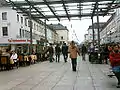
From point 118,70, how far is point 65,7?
15.6 meters

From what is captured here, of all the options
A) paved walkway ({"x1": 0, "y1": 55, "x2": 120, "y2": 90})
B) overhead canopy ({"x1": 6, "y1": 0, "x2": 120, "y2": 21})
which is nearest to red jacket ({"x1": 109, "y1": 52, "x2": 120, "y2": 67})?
paved walkway ({"x1": 0, "y1": 55, "x2": 120, "y2": 90})

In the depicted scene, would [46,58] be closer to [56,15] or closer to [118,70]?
[56,15]

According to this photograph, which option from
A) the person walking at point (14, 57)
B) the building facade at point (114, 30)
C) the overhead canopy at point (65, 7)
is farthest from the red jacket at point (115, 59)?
the building facade at point (114, 30)

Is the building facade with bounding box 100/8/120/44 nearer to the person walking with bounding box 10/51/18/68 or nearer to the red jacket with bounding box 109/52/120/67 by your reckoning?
the person walking with bounding box 10/51/18/68

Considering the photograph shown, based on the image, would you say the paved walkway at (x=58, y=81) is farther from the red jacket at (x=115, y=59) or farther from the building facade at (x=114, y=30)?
the building facade at (x=114, y=30)

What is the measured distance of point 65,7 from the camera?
25359 millimetres

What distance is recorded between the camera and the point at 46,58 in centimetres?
3300

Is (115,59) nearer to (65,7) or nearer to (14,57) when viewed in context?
(14,57)

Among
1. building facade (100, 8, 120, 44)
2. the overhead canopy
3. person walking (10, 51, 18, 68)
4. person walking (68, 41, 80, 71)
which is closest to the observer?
person walking (68, 41, 80, 71)

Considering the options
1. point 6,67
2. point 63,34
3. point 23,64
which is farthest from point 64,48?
point 63,34

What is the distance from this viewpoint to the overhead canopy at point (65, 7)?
2397 centimetres

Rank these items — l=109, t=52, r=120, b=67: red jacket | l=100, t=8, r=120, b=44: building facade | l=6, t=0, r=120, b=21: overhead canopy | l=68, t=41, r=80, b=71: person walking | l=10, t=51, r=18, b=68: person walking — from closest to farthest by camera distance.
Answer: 1. l=109, t=52, r=120, b=67: red jacket
2. l=68, t=41, r=80, b=71: person walking
3. l=10, t=51, r=18, b=68: person walking
4. l=6, t=0, r=120, b=21: overhead canopy
5. l=100, t=8, r=120, b=44: building facade

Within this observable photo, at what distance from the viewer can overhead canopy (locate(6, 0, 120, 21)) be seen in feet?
78.6

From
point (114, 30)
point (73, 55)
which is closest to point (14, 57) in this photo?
point (73, 55)
